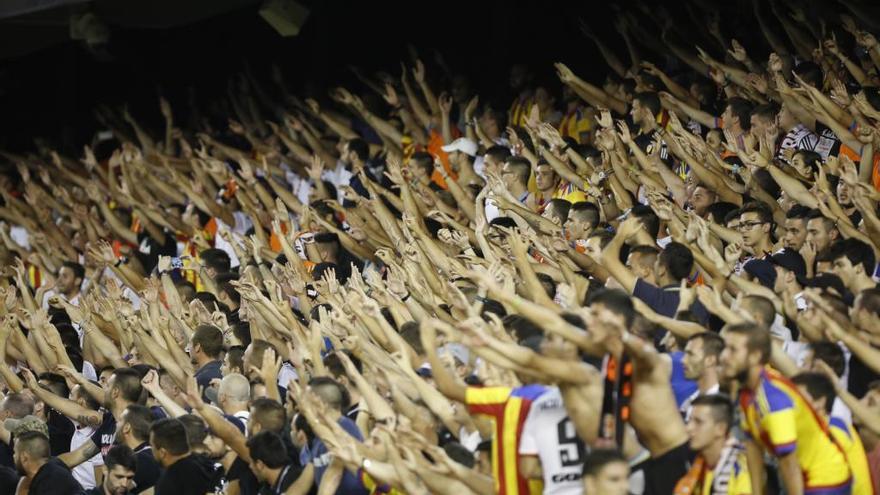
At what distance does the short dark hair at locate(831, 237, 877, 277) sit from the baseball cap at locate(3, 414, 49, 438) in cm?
418

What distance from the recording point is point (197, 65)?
18109 millimetres

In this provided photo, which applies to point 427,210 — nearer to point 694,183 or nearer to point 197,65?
point 694,183

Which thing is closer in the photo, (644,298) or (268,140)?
(644,298)

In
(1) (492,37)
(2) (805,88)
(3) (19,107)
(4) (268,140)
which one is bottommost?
(3) (19,107)

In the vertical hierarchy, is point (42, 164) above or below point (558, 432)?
below

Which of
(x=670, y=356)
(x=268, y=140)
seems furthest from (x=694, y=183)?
(x=268, y=140)

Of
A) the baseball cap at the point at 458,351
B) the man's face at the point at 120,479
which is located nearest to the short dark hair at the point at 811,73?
the baseball cap at the point at 458,351

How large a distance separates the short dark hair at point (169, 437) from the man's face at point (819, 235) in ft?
11.0

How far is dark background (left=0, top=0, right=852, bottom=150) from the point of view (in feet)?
48.0

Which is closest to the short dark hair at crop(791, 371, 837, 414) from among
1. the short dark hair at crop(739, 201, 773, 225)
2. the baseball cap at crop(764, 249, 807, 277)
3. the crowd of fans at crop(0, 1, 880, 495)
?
the crowd of fans at crop(0, 1, 880, 495)

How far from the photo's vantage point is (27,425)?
30.1 ft

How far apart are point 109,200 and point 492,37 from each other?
157 inches

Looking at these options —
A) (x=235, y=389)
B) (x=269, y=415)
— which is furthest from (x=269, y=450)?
(x=235, y=389)

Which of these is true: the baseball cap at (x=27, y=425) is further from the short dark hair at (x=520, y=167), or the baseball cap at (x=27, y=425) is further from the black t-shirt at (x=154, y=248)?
the black t-shirt at (x=154, y=248)
